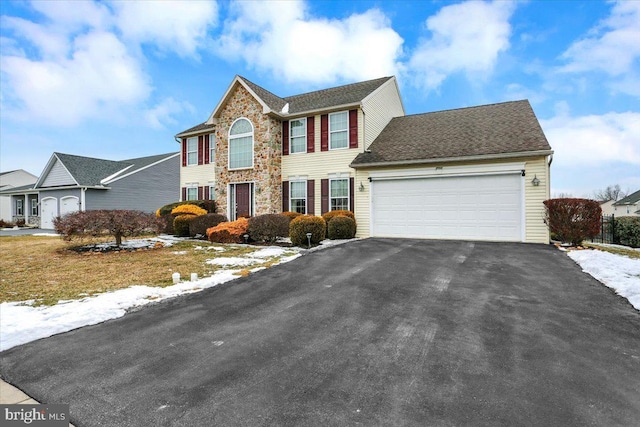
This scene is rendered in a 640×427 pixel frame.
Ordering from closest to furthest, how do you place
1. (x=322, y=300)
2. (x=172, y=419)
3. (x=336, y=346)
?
(x=172, y=419) → (x=336, y=346) → (x=322, y=300)

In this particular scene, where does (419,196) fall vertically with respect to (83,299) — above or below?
above

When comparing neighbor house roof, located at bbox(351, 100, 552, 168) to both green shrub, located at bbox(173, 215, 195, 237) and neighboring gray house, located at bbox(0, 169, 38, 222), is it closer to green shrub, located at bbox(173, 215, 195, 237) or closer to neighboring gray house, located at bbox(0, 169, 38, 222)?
green shrub, located at bbox(173, 215, 195, 237)

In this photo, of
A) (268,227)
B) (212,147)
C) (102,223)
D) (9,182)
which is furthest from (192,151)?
(9,182)

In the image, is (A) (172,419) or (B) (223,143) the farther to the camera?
(B) (223,143)

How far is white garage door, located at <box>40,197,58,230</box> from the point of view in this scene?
2398 centimetres

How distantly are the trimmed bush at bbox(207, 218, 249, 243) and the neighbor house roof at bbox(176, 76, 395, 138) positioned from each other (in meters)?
6.16

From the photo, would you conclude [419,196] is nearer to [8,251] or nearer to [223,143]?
[223,143]

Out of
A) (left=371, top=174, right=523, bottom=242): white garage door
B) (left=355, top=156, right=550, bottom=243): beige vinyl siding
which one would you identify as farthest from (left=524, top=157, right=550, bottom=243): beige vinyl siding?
(left=371, top=174, right=523, bottom=242): white garage door

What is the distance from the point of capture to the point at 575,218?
32.4 ft

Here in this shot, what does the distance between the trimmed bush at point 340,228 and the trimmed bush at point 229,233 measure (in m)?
3.44

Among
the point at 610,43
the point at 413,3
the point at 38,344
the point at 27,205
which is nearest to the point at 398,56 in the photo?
the point at 413,3

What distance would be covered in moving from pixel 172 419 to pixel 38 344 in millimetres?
2587

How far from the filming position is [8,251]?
1116 centimetres

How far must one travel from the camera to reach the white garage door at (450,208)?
36.6ft
